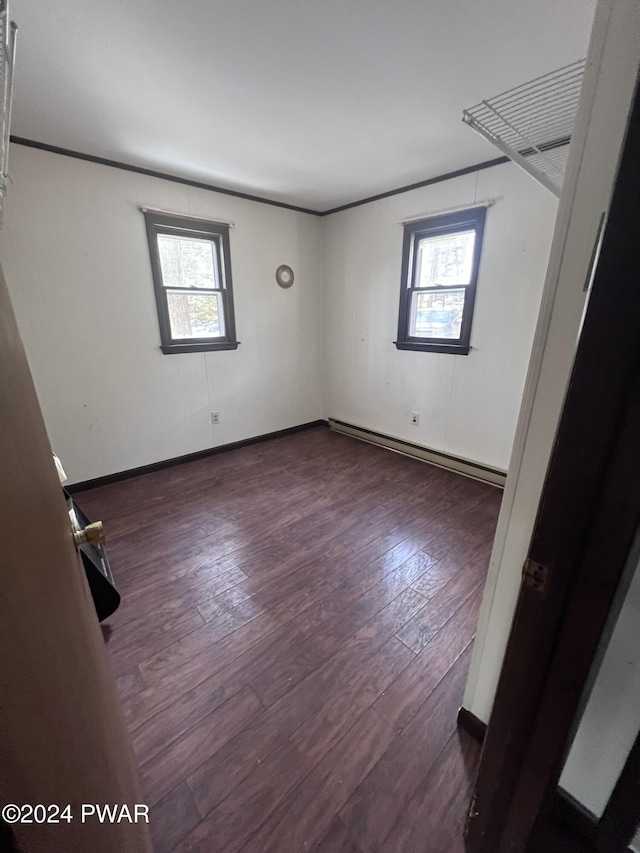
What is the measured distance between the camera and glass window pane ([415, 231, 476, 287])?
2.83 meters

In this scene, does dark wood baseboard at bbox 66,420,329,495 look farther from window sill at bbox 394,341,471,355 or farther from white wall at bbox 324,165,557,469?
window sill at bbox 394,341,471,355

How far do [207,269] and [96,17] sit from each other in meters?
1.92

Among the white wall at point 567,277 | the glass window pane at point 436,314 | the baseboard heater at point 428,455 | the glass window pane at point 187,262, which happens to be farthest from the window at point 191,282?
the white wall at point 567,277

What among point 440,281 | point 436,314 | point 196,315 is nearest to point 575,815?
point 436,314

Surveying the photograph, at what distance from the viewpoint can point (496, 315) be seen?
272 cm

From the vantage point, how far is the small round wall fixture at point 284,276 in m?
3.65

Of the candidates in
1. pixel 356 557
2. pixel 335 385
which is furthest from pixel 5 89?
pixel 335 385

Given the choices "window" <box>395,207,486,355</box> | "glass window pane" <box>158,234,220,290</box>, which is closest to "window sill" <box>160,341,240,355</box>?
"glass window pane" <box>158,234,220,290</box>

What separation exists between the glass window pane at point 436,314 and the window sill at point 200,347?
1785 mm

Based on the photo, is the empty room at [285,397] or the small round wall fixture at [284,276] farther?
the small round wall fixture at [284,276]

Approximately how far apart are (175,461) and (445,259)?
3112 mm

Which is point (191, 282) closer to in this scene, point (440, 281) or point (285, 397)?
point (285, 397)

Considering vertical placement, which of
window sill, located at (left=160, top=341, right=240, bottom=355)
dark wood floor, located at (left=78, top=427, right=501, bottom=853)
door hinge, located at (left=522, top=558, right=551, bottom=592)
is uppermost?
window sill, located at (left=160, top=341, right=240, bottom=355)

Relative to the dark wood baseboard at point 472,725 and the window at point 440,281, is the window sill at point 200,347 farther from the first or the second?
the dark wood baseboard at point 472,725
